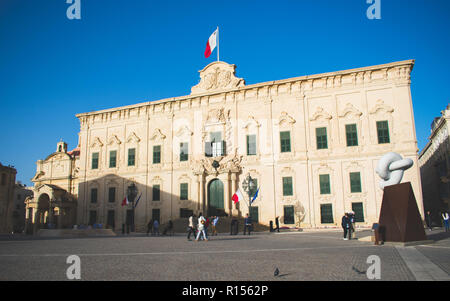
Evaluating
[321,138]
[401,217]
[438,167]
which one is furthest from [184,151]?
[438,167]

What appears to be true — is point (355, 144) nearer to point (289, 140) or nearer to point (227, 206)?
point (289, 140)

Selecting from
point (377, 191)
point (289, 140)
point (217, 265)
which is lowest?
point (217, 265)

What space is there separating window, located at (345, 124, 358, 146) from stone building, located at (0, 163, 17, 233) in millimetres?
40220

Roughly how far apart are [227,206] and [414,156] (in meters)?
15.7

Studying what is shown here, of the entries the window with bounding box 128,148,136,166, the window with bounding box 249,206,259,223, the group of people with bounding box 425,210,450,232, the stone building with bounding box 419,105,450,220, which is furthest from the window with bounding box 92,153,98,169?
the stone building with bounding box 419,105,450,220

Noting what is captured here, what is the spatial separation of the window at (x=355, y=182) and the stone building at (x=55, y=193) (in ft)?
97.4

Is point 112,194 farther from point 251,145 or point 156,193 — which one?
point 251,145

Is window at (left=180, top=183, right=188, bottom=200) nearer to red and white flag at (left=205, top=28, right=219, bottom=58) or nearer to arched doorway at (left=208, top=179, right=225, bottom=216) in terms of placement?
arched doorway at (left=208, top=179, right=225, bottom=216)

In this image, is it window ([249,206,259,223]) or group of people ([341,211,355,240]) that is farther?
window ([249,206,259,223])

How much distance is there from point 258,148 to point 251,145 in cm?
77

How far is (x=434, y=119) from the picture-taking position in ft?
151

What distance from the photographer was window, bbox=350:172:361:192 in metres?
28.6

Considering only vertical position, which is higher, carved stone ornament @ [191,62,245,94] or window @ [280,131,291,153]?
carved stone ornament @ [191,62,245,94]
